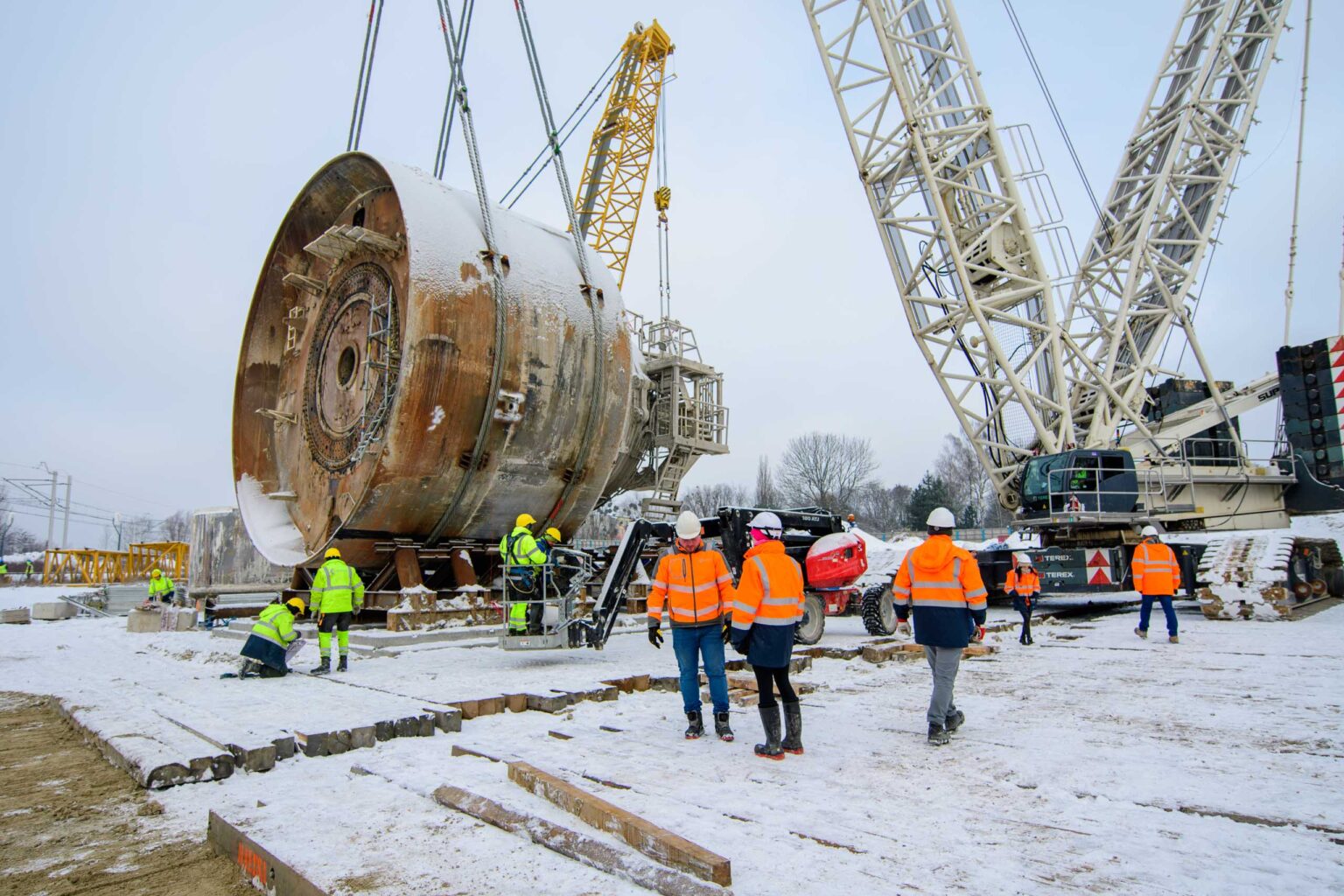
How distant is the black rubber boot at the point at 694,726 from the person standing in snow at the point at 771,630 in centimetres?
51

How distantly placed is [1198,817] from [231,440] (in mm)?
14097

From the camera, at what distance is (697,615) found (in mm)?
5270

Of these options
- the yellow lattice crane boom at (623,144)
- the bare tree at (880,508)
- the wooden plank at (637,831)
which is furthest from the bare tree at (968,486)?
the wooden plank at (637,831)

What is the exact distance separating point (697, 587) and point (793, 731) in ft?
A: 3.68

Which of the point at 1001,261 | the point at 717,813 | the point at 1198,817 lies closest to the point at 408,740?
the point at 717,813

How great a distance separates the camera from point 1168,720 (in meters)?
5.35

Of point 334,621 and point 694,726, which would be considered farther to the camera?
point 334,621

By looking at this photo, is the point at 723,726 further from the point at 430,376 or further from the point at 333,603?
the point at 430,376

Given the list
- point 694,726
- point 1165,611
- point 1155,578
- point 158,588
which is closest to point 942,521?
point 694,726

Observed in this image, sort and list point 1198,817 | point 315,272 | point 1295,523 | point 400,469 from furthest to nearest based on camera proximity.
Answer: point 1295,523
point 315,272
point 400,469
point 1198,817

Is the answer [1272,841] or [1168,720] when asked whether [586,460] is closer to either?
[1168,720]

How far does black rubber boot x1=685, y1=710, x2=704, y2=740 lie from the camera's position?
505 cm

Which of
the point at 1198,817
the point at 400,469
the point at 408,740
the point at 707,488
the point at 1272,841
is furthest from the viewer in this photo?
the point at 707,488

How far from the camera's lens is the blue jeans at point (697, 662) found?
516cm
